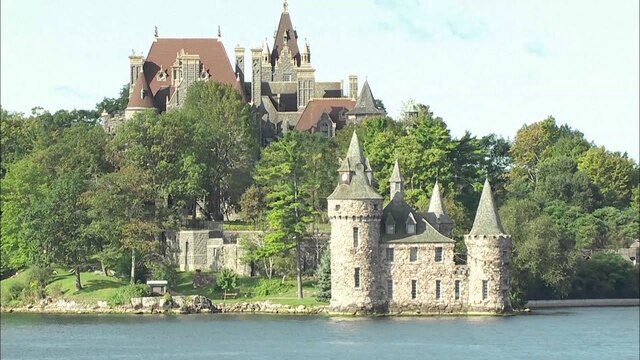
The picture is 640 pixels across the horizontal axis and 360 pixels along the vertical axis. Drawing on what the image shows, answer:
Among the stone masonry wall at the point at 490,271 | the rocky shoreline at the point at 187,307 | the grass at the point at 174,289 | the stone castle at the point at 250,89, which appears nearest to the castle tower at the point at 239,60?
the stone castle at the point at 250,89

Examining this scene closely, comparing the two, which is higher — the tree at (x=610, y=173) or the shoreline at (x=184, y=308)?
the tree at (x=610, y=173)

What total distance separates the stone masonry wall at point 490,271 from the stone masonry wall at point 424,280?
0.76 m

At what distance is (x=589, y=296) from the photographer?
3895 inches

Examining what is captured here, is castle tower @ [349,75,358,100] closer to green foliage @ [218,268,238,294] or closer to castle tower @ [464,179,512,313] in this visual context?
green foliage @ [218,268,238,294]

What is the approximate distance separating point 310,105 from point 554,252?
3451 centimetres

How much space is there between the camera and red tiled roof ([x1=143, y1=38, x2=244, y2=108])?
123000 millimetres

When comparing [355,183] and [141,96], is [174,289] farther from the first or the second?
[141,96]

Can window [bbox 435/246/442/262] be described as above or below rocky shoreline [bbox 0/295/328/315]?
above

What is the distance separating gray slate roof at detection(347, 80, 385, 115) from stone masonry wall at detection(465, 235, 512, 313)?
3499 centimetres

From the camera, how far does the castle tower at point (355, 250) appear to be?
86.4 m

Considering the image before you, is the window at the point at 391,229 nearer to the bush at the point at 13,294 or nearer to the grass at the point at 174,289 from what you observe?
the grass at the point at 174,289

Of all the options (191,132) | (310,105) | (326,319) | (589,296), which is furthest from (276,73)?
(326,319)

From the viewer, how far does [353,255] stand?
86562 millimetres

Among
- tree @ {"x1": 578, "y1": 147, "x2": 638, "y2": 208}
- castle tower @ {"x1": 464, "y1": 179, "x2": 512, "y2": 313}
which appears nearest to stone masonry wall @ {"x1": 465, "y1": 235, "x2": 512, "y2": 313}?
castle tower @ {"x1": 464, "y1": 179, "x2": 512, "y2": 313}
